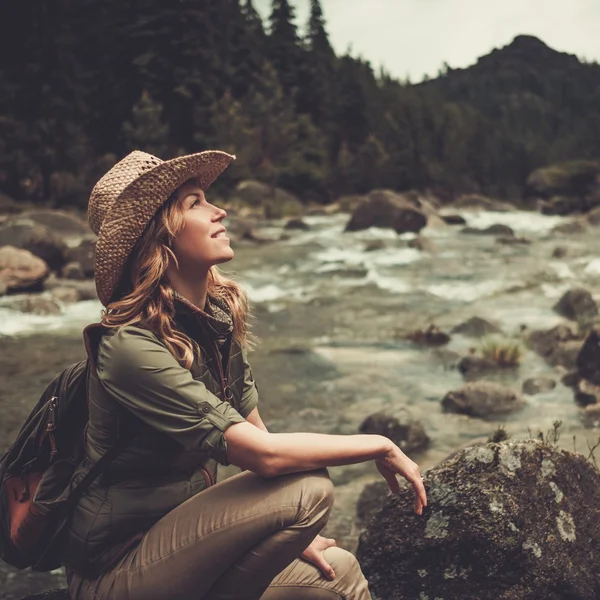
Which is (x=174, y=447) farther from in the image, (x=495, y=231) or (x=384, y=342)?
(x=495, y=231)

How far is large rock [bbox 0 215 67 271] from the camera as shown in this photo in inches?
634

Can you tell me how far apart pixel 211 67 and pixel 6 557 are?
128ft

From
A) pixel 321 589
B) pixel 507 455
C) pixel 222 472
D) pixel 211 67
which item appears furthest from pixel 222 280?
pixel 211 67

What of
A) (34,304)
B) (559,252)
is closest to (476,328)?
(34,304)

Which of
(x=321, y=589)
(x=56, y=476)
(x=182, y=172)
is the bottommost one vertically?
(x=321, y=589)

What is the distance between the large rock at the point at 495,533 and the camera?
9.42 ft

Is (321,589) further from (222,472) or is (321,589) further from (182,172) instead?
(222,472)

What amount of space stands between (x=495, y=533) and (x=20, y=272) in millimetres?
12541

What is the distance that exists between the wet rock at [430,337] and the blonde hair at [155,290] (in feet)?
26.4

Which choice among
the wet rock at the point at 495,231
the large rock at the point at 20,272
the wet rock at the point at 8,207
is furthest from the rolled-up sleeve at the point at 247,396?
the wet rock at the point at 8,207

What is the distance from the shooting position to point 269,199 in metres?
34.1

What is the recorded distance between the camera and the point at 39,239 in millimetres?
16359

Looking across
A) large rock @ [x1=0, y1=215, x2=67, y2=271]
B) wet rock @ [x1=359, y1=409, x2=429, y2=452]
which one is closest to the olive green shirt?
wet rock @ [x1=359, y1=409, x2=429, y2=452]

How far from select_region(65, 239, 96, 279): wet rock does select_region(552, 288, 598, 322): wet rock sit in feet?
28.9
